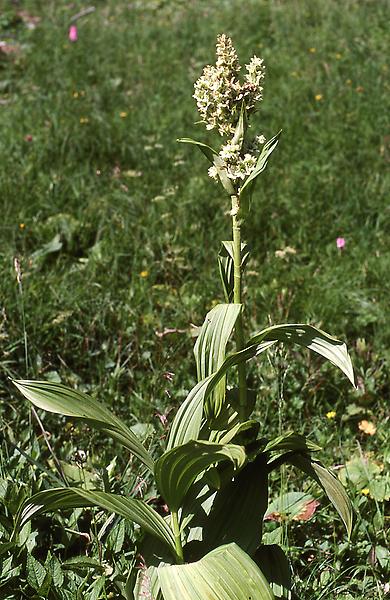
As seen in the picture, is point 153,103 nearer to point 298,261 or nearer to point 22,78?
point 22,78

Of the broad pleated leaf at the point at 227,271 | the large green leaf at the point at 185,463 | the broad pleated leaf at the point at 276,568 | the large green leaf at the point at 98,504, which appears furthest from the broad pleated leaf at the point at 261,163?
the broad pleated leaf at the point at 276,568

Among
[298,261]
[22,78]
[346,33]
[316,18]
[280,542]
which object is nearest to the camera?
[280,542]

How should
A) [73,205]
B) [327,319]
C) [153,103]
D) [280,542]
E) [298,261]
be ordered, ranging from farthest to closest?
[153,103] < [73,205] < [298,261] < [327,319] < [280,542]

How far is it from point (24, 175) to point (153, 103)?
1.47 metres

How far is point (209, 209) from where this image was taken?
13.7 feet

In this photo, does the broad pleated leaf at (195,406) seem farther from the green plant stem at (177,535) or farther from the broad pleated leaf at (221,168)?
the broad pleated leaf at (221,168)

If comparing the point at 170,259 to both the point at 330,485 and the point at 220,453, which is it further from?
the point at 220,453

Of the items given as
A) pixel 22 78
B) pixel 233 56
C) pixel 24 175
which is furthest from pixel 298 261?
pixel 22 78

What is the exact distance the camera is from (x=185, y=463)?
1759 mm

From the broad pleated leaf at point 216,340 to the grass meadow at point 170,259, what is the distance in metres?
0.37

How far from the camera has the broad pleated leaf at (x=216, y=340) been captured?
6.16ft

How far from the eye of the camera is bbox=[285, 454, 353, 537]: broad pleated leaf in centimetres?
186

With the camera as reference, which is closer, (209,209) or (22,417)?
(22,417)

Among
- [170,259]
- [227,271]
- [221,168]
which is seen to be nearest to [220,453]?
[227,271]
